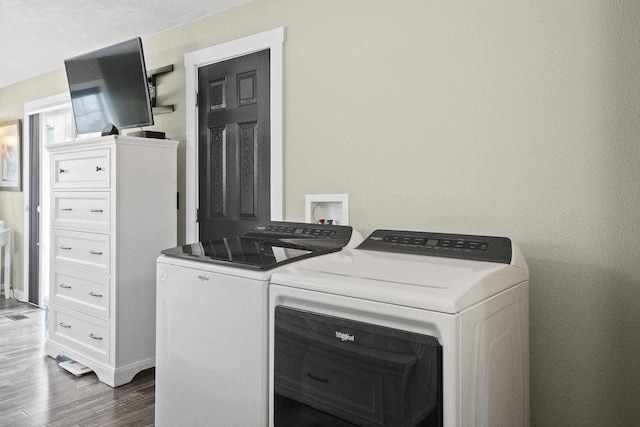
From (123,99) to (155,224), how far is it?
85 cm

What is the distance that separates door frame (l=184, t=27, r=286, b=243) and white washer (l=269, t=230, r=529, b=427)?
3.19ft

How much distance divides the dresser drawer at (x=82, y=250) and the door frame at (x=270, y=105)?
1.73 ft

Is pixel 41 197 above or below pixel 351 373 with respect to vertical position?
above

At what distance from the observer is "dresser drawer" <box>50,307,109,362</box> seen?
281cm

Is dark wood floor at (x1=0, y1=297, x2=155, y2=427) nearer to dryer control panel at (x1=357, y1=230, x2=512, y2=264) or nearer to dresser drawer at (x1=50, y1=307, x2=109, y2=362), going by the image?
dresser drawer at (x1=50, y1=307, x2=109, y2=362)

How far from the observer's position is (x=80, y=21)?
307 cm

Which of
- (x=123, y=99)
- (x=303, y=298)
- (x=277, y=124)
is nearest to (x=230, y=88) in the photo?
(x=277, y=124)

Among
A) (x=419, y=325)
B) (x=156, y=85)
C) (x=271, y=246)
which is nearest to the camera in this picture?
(x=419, y=325)

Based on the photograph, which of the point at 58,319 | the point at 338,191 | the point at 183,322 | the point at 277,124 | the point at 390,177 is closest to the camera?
the point at 183,322

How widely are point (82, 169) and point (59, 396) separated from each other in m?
1.36

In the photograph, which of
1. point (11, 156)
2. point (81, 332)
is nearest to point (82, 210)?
point (81, 332)

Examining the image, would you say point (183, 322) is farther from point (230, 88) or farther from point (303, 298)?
point (230, 88)

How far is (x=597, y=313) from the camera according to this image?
65.5 inches

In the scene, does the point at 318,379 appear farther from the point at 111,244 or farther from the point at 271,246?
the point at 111,244
